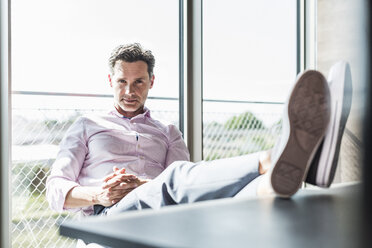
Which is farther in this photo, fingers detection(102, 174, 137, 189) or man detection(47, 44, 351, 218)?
fingers detection(102, 174, 137, 189)

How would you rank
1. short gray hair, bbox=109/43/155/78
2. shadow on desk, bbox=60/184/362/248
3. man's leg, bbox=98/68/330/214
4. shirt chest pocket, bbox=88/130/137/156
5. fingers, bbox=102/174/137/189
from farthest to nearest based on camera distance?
Answer: short gray hair, bbox=109/43/155/78
shirt chest pocket, bbox=88/130/137/156
fingers, bbox=102/174/137/189
man's leg, bbox=98/68/330/214
shadow on desk, bbox=60/184/362/248

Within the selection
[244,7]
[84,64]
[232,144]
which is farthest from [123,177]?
[244,7]

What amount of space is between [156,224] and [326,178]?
600 mm

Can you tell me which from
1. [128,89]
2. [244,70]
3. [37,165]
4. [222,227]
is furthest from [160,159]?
[222,227]

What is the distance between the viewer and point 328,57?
10.3 feet

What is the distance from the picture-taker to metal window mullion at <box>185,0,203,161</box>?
2.55 meters

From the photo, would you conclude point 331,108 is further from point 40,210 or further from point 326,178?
point 40,210

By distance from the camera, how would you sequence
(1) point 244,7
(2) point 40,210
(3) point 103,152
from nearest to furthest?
1. (3) point 103,152
2. (2) point 40,210
3. (1) point 244,7

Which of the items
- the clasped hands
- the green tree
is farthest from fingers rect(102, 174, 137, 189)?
the green tree

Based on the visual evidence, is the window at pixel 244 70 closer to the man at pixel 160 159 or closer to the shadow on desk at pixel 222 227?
the man at pixel 160 159

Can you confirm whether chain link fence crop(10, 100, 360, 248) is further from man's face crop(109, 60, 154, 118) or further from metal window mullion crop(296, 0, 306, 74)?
metal window mullion crop(296, 0, 306, 74)

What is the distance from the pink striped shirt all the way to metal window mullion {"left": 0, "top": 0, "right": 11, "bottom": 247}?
0.19 meters

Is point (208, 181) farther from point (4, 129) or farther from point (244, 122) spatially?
point (244, 122)

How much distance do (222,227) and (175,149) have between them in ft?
5.18
